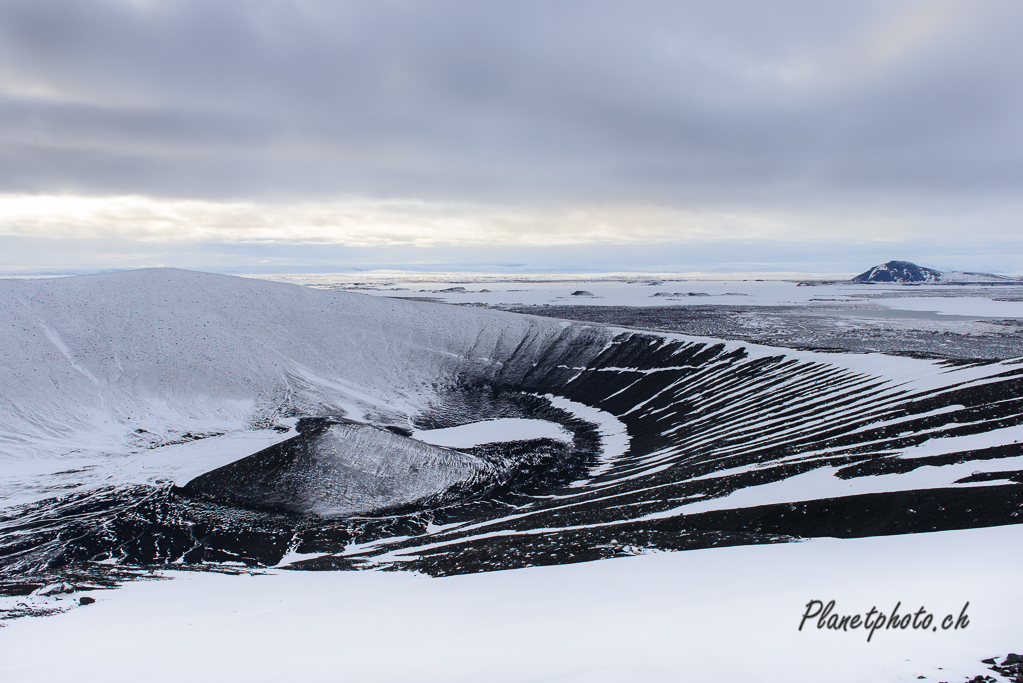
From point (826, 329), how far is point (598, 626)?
95.2 meters

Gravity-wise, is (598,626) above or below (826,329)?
below

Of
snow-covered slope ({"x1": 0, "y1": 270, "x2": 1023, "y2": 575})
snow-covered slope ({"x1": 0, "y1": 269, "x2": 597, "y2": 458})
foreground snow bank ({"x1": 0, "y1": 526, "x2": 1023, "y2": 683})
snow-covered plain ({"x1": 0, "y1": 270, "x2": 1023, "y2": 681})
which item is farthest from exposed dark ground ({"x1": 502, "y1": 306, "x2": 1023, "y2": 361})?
foreground snow bank ({"x1": 0, "y1": 526, "x2": 1023, "y2": 683})

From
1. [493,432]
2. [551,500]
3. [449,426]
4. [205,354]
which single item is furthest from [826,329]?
[205,354]

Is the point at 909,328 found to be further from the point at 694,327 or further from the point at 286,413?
the point at 286,413

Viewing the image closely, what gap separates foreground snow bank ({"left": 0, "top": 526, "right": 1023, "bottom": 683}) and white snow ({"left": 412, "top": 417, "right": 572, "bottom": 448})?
31.2 m

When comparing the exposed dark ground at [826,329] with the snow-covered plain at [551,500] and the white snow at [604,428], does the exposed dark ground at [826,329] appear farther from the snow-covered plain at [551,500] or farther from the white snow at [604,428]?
the white snow at [604,428]

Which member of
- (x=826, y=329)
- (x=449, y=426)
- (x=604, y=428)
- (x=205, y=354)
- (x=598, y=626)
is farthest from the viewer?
(x=826, y=329)

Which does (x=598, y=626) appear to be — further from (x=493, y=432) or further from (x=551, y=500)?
(x=493, y=432)

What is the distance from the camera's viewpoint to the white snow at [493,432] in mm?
49594

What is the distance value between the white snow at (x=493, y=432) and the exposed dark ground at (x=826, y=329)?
2685 centimetres

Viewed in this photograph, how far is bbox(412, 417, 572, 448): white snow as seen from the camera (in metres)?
49.6

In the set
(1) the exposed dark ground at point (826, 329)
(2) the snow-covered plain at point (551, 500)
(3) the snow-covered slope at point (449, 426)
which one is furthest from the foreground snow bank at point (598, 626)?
(1) the exposed dark ground at point (826, 329)

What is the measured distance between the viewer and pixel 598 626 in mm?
11227

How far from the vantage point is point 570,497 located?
3183cm
